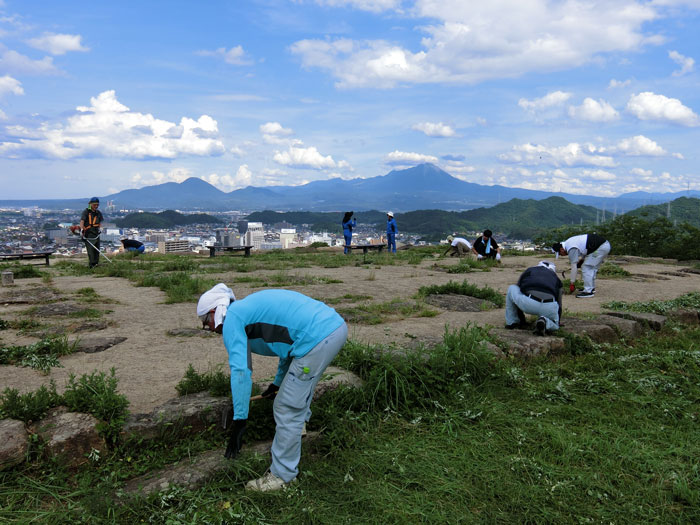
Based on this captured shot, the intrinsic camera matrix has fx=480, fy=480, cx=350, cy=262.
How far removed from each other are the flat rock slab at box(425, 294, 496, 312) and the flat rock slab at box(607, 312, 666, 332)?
2198 mm

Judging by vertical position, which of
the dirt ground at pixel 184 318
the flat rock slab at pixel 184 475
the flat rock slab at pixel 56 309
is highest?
the flat rock slab at pixel 56 309

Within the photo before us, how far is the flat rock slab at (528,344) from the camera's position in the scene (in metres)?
5.92

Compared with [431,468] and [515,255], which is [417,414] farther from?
[515,255]

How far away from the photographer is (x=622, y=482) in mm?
3316

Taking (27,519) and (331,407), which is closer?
(27,519)

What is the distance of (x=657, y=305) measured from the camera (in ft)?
27.7

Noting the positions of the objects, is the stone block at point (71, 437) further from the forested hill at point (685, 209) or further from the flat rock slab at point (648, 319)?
the forested hill at point (685, 209)

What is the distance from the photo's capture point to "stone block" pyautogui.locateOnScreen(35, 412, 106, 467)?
3426 millimetres

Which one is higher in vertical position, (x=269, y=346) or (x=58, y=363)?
(x=269, y=346)

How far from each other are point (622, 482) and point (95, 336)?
237 inches

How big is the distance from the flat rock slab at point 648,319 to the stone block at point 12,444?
25.7 ft

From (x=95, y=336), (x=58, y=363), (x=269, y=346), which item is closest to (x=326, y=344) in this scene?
(x=269, y=346)

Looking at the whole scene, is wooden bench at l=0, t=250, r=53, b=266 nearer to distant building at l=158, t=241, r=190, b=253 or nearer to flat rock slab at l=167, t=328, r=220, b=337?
distant building at l=158, t=241, r=190, b=253

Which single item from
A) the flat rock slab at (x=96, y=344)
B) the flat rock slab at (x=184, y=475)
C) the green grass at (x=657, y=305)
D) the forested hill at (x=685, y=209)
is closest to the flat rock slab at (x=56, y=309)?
the flat rock slab at (x=96, y=344)
